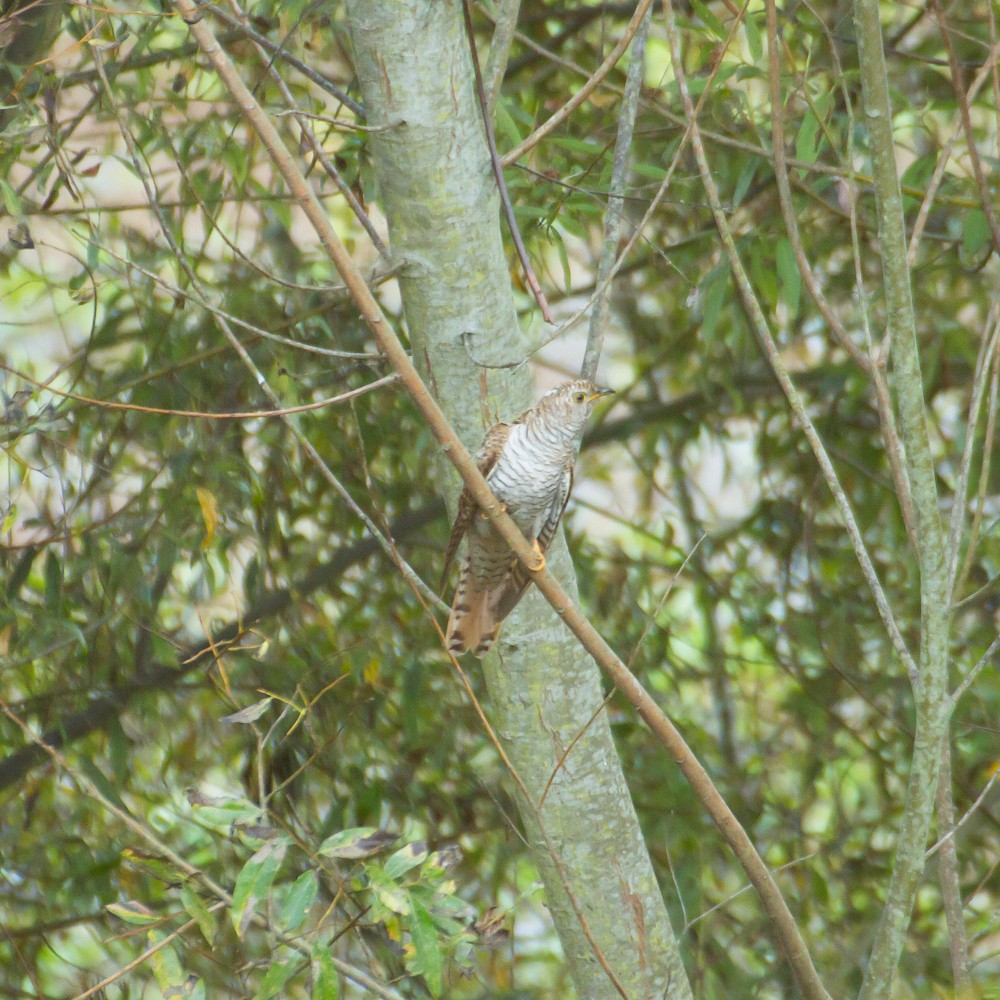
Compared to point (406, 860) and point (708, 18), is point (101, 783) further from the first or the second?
point (708, 18)

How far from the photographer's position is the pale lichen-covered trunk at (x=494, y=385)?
160cm

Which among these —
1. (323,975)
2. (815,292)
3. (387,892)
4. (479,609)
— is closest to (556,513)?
(479,609)

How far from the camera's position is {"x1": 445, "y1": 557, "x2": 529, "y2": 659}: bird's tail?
185 cm

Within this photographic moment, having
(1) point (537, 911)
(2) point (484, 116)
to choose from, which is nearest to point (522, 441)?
(2) point (484, 116)

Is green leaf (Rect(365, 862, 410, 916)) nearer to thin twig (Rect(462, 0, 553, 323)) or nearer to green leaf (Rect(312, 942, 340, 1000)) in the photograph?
green leaf (Rect(312, 942, 340, 1000))

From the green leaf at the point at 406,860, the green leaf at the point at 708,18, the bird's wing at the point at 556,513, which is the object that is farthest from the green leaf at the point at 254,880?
the green leaf at the point at 708,18

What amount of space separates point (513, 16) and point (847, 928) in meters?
2.19

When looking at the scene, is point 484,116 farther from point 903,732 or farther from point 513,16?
point 903,732

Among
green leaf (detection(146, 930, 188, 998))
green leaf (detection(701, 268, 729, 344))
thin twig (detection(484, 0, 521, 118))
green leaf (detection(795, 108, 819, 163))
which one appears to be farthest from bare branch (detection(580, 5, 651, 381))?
green leaf (detection(146, 930, 188, 998))

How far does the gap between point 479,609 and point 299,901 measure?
700 mm

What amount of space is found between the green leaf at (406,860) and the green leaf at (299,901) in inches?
3.8

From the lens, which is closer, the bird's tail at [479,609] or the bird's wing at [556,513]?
the bird's tail at [479,609]

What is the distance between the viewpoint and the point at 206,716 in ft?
9.00

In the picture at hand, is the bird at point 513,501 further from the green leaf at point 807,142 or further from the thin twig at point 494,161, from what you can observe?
the green leaf at point 807,142
